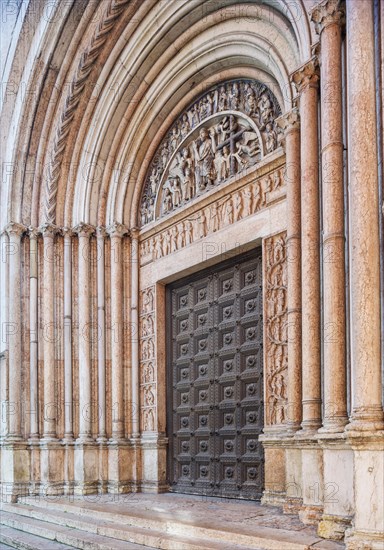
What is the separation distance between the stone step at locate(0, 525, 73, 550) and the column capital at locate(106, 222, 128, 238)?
3971mm

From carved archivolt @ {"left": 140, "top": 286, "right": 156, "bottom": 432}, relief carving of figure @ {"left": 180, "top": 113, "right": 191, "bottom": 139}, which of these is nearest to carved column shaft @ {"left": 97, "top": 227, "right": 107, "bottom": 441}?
carved archivolt @ {"left": 140, "top": 286, "right": 156, "bottom": 432}

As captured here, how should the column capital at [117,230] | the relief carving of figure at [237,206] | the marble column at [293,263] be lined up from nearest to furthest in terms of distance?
the marble column at [293,263], the relief carving of figure at [237,206], the column capital at [117,230]

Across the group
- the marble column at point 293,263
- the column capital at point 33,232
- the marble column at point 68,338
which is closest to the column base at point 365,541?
the marble column at point 293,263

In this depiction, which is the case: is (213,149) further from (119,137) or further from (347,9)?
(347,9)

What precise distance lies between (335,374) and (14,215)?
20.0 ft

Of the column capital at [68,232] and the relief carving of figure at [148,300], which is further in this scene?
the column capital at [68,232]

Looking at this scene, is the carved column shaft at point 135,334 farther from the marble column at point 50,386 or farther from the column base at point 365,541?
the column base at point 365,541

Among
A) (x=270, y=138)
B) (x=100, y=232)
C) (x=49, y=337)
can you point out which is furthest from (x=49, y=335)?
(x=270, y=138)

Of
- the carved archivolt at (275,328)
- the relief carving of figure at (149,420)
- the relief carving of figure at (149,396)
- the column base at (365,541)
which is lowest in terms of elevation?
the column base at (365,541)

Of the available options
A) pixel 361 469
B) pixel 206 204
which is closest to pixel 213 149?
pixel 206 204

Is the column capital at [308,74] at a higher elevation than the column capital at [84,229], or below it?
higher

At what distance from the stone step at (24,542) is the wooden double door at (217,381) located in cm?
203

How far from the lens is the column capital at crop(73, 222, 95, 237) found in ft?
30.4

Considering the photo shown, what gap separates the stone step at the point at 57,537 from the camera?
586 cm
